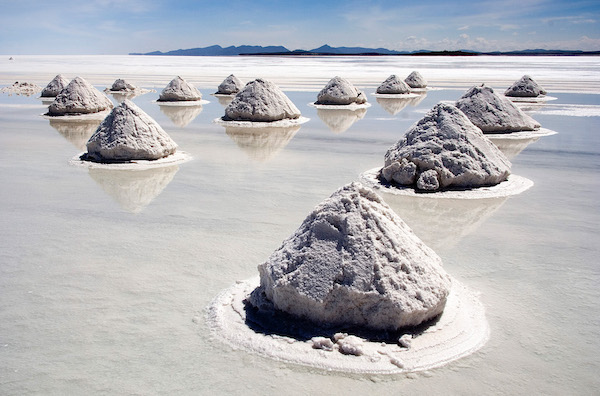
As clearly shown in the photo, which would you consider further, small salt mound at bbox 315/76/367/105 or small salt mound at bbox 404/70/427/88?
small salt mound at bbox 404/70/427/88

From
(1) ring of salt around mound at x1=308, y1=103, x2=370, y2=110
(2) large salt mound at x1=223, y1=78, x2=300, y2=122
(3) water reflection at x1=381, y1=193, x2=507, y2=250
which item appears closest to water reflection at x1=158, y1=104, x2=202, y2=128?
(2) large salt mound at x1=223, y1=78, x2=300, y2=122

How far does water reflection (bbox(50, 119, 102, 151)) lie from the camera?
10337mm

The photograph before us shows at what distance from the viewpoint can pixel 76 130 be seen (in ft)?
39.2

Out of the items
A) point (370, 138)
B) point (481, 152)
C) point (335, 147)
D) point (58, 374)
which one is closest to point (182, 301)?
point (58, 374)

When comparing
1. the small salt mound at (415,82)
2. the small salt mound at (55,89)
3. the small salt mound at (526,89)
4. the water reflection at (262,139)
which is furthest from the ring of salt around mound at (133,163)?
the small salt mound at (415,82)

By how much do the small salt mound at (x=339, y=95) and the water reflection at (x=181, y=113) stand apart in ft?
12.4

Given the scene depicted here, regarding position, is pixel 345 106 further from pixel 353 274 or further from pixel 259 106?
pixel 353 274

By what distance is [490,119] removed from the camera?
1098cm

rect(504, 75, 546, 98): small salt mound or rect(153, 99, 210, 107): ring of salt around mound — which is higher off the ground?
rect(504, 75, 546, 98): small salt mound

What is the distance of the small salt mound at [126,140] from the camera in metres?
8.13

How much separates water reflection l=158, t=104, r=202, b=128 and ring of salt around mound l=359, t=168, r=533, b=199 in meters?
6.82

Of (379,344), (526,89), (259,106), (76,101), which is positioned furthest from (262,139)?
(526,89)

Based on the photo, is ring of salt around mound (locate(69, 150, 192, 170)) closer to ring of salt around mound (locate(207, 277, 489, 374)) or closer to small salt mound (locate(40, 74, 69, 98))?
ring of salt around mound (locate(207, 277, 489, 374))

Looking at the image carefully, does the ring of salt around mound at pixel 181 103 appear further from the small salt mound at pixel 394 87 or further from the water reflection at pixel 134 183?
the water reflection at pixel 134 183
